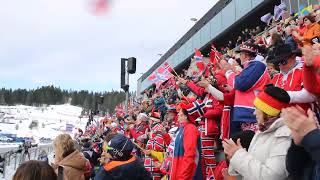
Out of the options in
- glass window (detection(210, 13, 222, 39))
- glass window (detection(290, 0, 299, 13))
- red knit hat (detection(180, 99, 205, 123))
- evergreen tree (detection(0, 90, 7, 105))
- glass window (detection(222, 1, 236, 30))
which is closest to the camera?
red knit hat (detection(180, 99, 205, 123))

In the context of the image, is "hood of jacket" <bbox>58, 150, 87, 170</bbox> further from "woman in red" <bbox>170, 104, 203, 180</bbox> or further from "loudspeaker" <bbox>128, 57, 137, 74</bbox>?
"loudspeaker" <bbox>128, 57, 137, 74</bbox>

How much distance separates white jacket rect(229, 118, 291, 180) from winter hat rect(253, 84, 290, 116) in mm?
110

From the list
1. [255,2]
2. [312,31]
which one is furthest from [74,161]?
[255,2]

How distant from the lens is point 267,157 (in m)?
3.19

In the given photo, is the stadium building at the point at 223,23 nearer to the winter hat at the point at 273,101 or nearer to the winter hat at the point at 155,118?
the winter hat at the point at 155,118

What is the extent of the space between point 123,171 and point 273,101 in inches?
75.3

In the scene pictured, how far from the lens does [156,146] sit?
766 cm

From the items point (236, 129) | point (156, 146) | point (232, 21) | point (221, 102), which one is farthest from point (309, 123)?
point (232, 21)

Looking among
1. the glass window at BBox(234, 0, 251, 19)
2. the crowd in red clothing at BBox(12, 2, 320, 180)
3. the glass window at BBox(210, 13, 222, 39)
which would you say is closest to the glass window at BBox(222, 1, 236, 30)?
the glass window at BBox(234, 0, 251, 19)

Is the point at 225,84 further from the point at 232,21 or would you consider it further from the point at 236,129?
the point at 232,21

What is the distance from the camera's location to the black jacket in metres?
4.48

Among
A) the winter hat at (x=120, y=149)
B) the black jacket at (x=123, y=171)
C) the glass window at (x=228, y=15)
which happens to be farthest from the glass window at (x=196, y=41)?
the black jacket at (x=123, y=171)

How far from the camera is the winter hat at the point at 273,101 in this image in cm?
330

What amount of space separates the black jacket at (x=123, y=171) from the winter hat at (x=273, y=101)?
1751 mm
